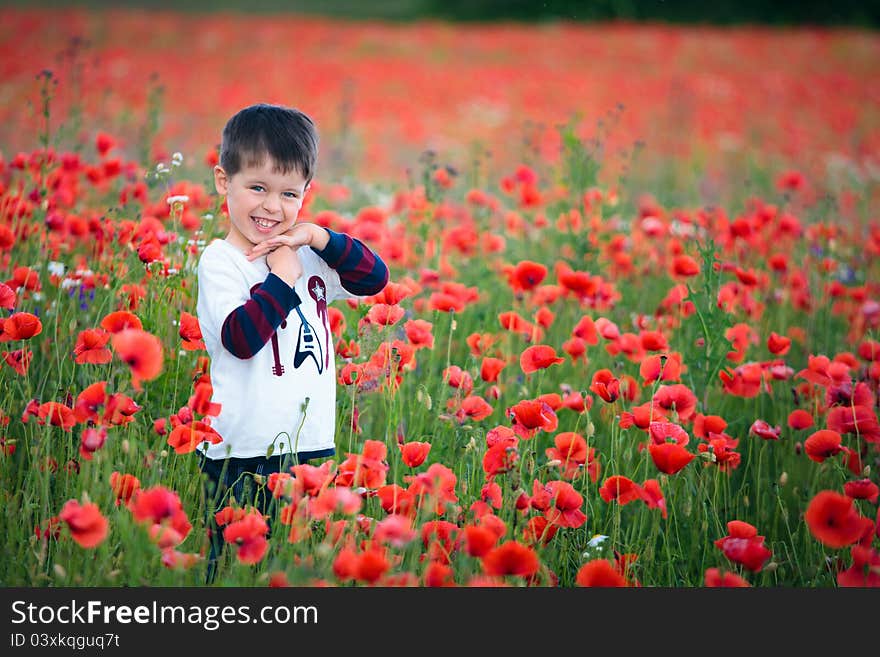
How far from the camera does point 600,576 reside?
1.52m

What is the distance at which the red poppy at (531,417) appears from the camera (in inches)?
71.9

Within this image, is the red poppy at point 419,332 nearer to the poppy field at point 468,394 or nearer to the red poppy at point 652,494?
the poppy field at point 468,394

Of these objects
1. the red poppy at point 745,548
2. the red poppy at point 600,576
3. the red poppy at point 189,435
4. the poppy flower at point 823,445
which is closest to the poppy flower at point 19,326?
the red poppy at point 189,435

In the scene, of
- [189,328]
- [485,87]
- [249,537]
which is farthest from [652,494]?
[485,87]

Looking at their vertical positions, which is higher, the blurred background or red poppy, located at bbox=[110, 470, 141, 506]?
the blurred background

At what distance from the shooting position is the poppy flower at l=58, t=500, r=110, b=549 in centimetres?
141

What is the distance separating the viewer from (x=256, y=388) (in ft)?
5.75

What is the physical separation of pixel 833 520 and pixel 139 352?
128 centimetres

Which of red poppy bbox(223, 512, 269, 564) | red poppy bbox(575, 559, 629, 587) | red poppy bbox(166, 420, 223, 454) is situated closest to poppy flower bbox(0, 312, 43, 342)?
red poppy bbox(166, 420, 223, 454)

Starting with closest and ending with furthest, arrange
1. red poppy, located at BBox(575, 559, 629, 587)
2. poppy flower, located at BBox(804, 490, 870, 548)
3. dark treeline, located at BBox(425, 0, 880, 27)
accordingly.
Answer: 1. red poppy, located at BBox(575, 559, 629, 587)
2. poppy flower, located at BBox(804, 490, 870, 548)
3. dark treeline, located at BBox(425, 0, 880, 27)

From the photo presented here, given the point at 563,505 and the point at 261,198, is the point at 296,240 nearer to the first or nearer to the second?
the point at 261,198

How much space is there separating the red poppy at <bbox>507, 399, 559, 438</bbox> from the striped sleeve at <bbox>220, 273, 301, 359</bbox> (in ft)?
1.71

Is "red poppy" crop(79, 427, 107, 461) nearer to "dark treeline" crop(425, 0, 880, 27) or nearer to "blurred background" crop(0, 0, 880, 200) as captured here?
"blurred background" crop(0, 0, 880, 200)

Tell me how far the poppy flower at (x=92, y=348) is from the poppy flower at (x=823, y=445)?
155 cm
